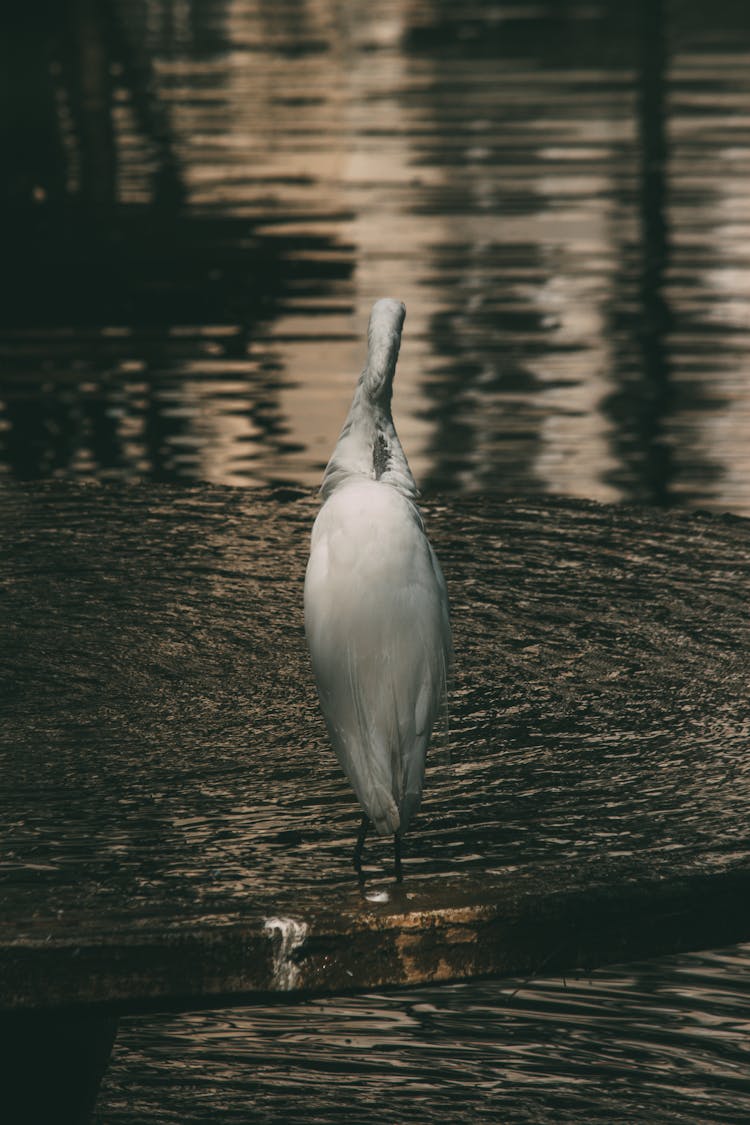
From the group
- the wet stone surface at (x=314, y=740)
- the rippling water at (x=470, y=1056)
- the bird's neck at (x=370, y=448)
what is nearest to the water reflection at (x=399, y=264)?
the wet stone surface at (x=314, y=740)

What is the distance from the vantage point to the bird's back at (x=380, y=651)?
2471 millimetres

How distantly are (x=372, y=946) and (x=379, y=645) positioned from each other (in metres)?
0.36

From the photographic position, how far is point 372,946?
2.40m

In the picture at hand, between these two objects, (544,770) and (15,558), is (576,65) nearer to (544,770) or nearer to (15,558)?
(15,558)

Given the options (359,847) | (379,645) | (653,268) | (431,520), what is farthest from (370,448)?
(653,268)

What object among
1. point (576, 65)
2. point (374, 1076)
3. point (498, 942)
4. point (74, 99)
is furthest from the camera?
point (576, 65)

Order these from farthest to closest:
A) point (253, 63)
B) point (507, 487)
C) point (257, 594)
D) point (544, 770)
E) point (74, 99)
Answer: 1. point (253, 63)
2. point (74, 99)
3. point (507, 487)
4. point (257, 594)
5. point (544, 770)

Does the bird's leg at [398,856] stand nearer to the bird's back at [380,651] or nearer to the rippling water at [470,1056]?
the bird's back at [380,651]

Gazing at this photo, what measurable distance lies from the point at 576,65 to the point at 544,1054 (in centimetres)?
1453

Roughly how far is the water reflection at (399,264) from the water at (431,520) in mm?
31

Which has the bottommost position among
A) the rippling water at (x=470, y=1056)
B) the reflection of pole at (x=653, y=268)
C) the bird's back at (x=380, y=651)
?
the rippling water at (x=470, y=1056)

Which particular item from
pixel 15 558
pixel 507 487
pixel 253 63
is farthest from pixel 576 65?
pixel 15 558

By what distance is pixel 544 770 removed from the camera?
2932 millimetres

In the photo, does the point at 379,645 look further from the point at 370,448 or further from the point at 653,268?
the point at 653,268
